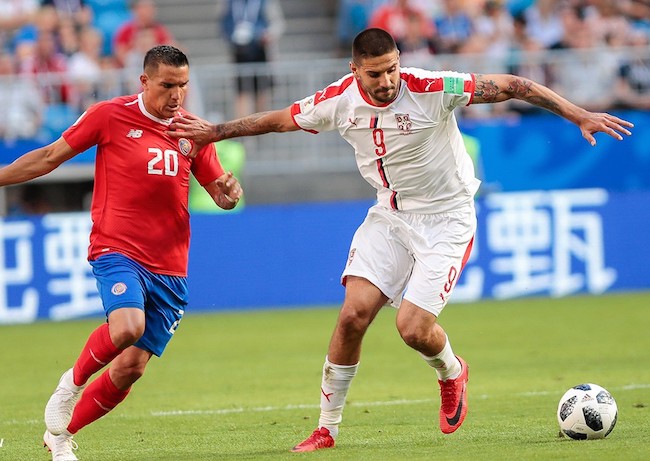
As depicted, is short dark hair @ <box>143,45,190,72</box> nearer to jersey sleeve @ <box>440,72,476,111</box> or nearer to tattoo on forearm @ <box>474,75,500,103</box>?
jersey sleeve @ <box>440,72,476,111</box>

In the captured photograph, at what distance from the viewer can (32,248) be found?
1703cm

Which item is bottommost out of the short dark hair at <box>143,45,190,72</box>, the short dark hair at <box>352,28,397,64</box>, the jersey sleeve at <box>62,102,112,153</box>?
the jersey sleeve at <box>62,102,112,153</box>

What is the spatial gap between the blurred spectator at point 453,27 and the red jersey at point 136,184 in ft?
42.4

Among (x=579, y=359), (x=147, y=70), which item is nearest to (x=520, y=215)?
(x=579, y=359)

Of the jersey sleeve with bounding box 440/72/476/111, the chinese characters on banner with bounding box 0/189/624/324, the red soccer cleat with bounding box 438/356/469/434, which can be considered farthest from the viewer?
the chinese characters on banner with bounding box 0/189/624/324

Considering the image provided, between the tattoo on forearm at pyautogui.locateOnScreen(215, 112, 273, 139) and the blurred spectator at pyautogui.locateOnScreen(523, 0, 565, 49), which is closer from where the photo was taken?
the tattoo on forearm at pyautogui.locateOnScreen(215, 112, 273, 139)

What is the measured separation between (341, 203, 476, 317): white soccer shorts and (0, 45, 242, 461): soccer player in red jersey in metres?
0.95

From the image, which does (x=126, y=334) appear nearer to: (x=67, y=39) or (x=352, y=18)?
(x=67, y=39)

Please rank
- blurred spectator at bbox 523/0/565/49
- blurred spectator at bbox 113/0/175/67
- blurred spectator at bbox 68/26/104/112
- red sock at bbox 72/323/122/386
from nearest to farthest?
red sock at bbox 72/323/122/386 → blurred spectator at bbox 68/26/104/112 → blurred spectator at bbox 113/0/175/67 → blurred spectator at bbox 523/0/565/49

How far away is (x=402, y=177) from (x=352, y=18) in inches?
574

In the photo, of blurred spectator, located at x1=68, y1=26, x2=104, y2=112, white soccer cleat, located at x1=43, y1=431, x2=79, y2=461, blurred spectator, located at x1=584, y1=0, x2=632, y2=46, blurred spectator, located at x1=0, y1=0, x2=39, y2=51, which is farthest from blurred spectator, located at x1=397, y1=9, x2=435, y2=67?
white soccer cleat, located at x1=43, y1=431, x2=79, y2=461

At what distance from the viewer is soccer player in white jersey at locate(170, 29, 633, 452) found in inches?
311

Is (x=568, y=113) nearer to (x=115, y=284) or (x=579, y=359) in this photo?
(x=115, y=284)

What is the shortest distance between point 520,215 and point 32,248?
672cm
